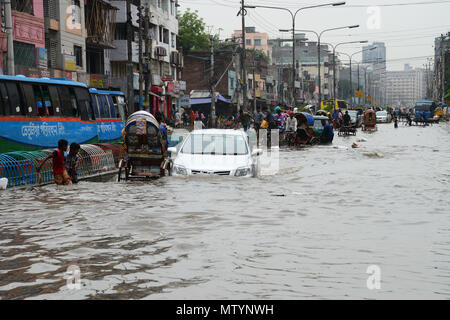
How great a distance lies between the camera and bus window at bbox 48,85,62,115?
805 inches

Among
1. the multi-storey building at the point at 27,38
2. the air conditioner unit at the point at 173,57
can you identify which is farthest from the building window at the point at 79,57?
the air conditioner unit at the point at 173,57

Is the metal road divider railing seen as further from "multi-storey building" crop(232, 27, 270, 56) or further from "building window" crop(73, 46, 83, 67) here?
"multi-storey building" crop(232, 27, 270, 56)

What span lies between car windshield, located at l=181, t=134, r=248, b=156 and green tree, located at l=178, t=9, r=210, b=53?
72.5m

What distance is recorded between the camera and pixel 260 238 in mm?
8961

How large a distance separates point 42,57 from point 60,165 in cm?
2170

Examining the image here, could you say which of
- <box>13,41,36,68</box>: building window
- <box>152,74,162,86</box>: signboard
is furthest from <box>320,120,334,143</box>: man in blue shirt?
<box>152,74,162,86</box>: signboard

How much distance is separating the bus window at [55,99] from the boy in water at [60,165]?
5.66 metres

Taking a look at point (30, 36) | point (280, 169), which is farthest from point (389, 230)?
point (30, 36)

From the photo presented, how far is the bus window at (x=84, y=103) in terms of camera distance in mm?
22459

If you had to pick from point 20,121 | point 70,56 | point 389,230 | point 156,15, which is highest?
point 156,15

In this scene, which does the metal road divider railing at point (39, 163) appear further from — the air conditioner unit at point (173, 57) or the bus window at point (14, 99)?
the air conditioner unit at point (173, 57)

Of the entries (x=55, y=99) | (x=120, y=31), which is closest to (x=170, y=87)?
(x=120, y=31)

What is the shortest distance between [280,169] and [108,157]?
524cm
